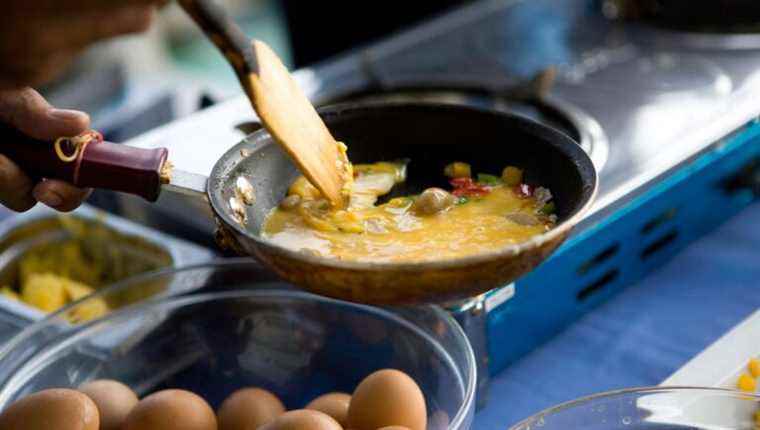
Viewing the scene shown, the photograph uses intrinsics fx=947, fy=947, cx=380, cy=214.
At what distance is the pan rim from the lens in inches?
34.0

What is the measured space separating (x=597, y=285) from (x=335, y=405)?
0.50 m

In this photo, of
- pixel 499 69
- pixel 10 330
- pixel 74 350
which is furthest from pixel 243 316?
pixel 499 69

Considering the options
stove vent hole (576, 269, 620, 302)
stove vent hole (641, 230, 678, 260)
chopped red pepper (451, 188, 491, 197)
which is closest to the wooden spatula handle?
chopped red pepper (451, 188, 491, 197)

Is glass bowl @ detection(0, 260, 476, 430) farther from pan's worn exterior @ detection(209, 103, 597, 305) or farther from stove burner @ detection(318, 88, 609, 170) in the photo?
stove burner @ detection(318, 88, 609, 170)

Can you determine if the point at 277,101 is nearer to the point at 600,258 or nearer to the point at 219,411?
the point at 219,411

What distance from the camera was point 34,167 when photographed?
1.04 m

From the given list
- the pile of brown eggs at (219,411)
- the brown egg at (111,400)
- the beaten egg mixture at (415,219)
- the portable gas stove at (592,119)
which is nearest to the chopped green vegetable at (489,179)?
the beaten egg mixture at (415,219)

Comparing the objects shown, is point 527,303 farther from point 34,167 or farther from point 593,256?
point 34,167

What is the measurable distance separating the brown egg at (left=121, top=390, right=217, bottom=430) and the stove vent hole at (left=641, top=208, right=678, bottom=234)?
730 millimetres

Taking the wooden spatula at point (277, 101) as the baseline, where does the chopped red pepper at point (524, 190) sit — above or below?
below

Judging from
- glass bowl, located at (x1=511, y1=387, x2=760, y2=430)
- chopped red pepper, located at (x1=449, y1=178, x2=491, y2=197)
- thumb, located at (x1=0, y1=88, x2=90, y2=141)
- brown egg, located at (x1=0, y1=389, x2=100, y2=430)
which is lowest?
glass bowl, located at (x1=511, y1=387, x2=760, y2=430)

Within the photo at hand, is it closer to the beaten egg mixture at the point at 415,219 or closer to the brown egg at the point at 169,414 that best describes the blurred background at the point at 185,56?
the beaten egg mixture at the point at 415,219

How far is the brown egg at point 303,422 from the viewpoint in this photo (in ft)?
3.24

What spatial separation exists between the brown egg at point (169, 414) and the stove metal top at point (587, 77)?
0.42 metres
